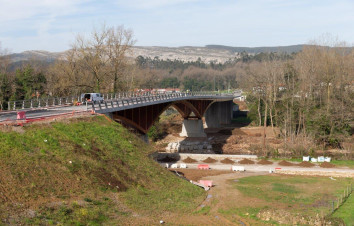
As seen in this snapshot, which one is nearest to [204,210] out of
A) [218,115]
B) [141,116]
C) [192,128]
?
[141,116]

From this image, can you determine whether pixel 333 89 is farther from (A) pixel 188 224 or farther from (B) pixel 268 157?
(A) pixel 188 224

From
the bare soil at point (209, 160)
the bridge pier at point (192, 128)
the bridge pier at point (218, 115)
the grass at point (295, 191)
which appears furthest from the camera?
the bridge pier at point (218, 115)

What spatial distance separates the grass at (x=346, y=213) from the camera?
29.1m

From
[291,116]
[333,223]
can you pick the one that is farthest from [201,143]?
[333,223]

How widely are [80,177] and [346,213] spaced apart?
19.5m

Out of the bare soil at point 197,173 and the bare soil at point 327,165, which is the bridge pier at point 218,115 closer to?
the bare soil at point 327,165

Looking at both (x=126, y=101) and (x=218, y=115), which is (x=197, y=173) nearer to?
(x=126, y=101)

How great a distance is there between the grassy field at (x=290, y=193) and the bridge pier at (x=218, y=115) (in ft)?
221

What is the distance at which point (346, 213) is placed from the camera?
31.0 m

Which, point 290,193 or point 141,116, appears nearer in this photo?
point 290,193

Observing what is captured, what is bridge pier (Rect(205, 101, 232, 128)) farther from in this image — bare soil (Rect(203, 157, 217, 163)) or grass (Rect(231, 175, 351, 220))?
grass (Rect(231, 175, 351, 220))

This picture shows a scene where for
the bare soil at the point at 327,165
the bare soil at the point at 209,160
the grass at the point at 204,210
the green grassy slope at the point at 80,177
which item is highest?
the green grassy slope at the point at 80,177

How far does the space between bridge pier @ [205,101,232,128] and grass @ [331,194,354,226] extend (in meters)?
81.4

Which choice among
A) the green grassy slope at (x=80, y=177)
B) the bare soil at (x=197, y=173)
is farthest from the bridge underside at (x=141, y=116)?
the green grassy slope at (x=80, y=177)
